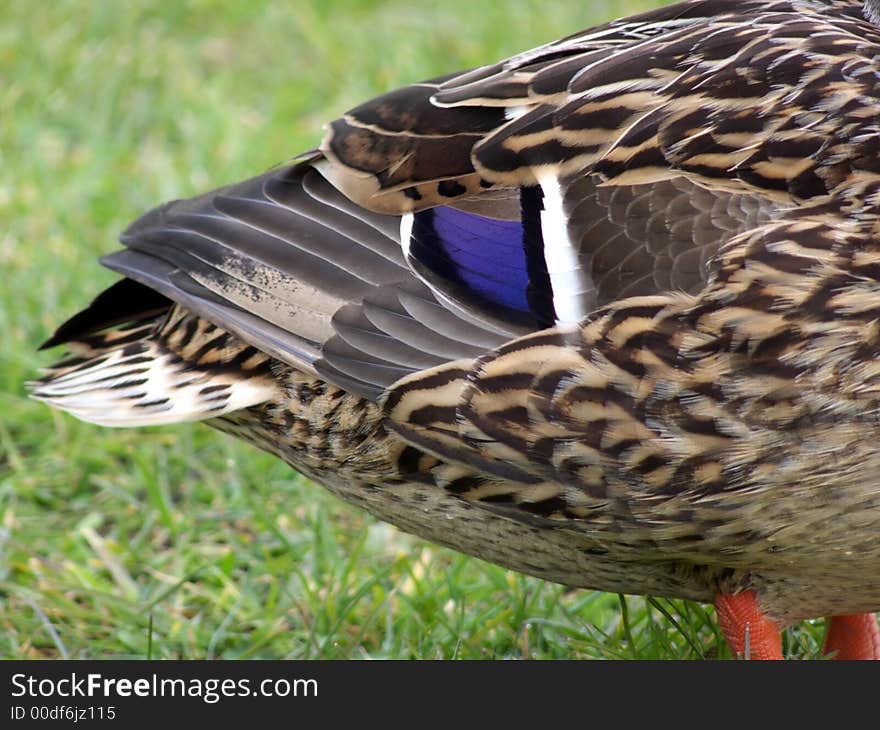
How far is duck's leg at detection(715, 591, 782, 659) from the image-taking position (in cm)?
306

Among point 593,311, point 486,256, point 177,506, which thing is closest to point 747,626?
point 593,311

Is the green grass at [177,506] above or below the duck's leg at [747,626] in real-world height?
above

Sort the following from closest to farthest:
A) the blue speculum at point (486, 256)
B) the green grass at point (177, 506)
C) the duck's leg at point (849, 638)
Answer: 1. the blue speculum at point (486, 256)
2. the duck's leg at point (849, 638)
3. the green grass at point (177, 506)

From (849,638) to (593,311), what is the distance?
124 centimetres

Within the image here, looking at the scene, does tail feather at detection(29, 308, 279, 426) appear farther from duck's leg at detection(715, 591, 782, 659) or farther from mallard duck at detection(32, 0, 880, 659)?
duck's leg at detection(715, 591, 782, 659)

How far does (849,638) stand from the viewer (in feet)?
11.3

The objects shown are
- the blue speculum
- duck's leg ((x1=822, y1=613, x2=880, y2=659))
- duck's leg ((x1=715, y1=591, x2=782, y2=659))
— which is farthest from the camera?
duck's leg ((x1=822, y1=613, x2=880, y2=659))

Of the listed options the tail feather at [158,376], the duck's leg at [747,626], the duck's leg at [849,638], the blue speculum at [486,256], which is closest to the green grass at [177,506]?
the duck's leg at [849,638]

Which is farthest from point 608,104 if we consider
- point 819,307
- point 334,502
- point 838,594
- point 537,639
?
point 334,502

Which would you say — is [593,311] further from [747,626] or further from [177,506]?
[177,506]

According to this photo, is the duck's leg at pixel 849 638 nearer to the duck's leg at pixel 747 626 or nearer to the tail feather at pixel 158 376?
the duck's leg at pixel 747 626

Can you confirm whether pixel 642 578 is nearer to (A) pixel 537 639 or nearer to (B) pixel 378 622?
(A) pixel 537 639

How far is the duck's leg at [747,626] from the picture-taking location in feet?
10.0

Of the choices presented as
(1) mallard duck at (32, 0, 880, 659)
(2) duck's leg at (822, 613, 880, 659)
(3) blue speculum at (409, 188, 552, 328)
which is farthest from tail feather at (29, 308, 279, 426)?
(2) duck's leg at (822, 613, 880, 659)
